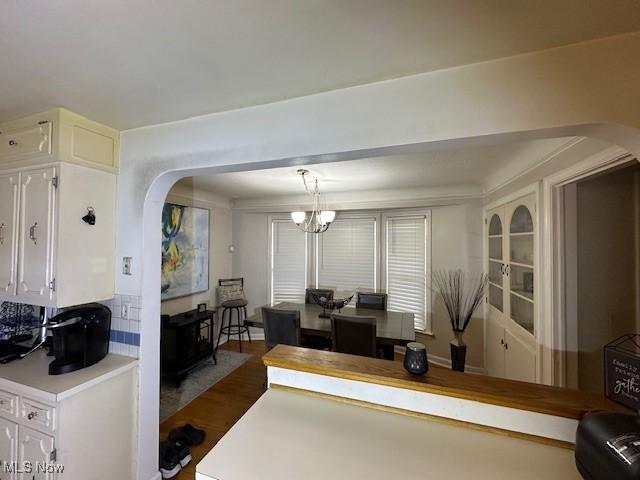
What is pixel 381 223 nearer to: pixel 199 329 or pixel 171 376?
pixel 199 329

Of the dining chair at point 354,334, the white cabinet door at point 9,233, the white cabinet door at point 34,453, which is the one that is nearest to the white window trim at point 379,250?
the dining chair at point 354,334

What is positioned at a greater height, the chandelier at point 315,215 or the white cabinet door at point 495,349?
the chandelier at point 315,215

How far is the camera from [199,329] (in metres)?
3.31

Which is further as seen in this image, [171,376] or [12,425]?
[171,376]

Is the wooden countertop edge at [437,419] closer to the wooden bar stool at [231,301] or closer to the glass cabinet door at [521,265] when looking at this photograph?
the glass cabinet door at [521,265]

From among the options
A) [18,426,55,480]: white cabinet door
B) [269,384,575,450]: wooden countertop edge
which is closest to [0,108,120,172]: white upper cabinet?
[18,426,55,480]: white cabinet door

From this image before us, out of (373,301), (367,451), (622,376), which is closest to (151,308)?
(367,451)

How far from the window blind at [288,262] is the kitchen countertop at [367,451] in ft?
10.5

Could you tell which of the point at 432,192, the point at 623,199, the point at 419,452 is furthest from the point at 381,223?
the point at 419,452

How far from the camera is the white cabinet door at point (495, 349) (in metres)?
2.56

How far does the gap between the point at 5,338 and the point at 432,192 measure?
4265 millimetres

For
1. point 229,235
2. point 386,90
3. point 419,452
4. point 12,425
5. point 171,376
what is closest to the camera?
point 419,452

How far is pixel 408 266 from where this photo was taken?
374cm

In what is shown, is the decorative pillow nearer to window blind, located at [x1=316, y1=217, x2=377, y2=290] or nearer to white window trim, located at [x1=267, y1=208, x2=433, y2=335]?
white window trim, located at [x1=267, y1=208, x2=433, y2=335]
